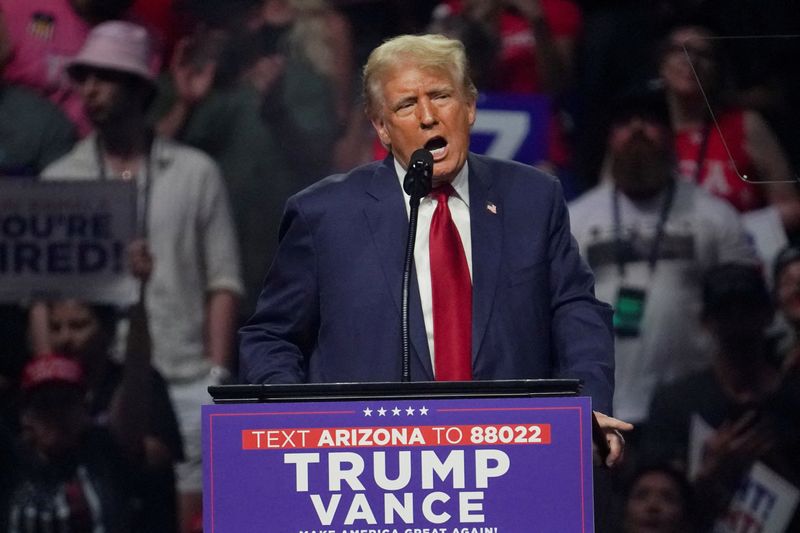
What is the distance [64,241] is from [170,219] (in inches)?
15.0

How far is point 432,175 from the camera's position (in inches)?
110

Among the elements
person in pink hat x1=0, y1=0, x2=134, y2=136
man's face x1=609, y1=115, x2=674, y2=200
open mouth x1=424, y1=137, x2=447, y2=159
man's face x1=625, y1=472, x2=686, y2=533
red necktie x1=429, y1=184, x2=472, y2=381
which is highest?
person in pink hat x1=0, y1=0, x2=134, y2=136

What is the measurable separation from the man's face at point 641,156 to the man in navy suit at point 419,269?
109 inches

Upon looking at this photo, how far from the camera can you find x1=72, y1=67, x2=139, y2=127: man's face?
574 cm

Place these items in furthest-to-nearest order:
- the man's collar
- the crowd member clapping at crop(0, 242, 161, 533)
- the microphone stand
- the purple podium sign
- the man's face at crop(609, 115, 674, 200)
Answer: the man's face at crop(609, 115, 674, 200) → the crowd member clapping at crop(0, 242, 161, 533) → the man's collar → the microphone stand → the purple podium sign

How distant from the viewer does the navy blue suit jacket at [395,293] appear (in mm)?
2848

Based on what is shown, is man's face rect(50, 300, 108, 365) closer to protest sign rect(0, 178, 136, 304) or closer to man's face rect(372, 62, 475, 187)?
protest sign rect(0, 178, 136, 304)

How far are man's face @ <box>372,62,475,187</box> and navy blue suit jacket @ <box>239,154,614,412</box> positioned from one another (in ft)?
0.31

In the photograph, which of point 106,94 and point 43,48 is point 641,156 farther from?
point 43,48

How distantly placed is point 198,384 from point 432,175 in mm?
2963

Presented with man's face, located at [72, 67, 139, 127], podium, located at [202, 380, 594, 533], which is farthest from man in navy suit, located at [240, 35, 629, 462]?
man's face, located at [72, 67, 139, 127]

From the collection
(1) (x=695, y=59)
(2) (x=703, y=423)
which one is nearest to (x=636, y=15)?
(1) (x=695, y=59)

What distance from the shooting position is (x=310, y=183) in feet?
18.6

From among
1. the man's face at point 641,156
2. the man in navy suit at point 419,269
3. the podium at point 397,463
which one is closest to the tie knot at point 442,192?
the man in navy suit at point 419,269
